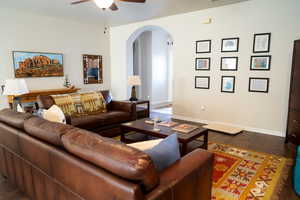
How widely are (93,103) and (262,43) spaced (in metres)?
3.61

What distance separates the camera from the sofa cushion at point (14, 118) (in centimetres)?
182

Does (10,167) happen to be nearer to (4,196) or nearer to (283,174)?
(4,196)

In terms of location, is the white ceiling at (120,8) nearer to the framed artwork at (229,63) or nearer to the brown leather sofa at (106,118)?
the framed artwork at (229,63)

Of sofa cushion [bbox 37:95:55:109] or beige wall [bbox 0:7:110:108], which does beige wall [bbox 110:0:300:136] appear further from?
sofa cushion [bbox 37:95:55:109]

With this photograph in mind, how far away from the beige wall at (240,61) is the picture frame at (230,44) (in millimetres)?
81

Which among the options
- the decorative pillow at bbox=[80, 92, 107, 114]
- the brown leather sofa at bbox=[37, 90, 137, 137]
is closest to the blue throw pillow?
the brown leather sofa at bbox=[37, 90, 137, 137]

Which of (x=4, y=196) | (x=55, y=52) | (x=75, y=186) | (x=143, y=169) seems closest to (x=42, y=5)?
(x=55, y=52)

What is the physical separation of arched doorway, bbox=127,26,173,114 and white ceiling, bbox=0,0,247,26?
63.5 inches

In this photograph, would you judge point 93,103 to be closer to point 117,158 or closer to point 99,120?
point 99,120

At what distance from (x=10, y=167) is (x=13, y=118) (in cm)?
55

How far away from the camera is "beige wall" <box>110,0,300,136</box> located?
3.79 meters

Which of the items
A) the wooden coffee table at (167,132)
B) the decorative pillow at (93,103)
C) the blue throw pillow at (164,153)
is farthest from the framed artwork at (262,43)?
the blue throw pillow at (164,153)

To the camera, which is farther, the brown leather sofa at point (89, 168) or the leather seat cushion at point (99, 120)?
the leather seat cushion at point (99, 120)

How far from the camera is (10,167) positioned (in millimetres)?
2053
